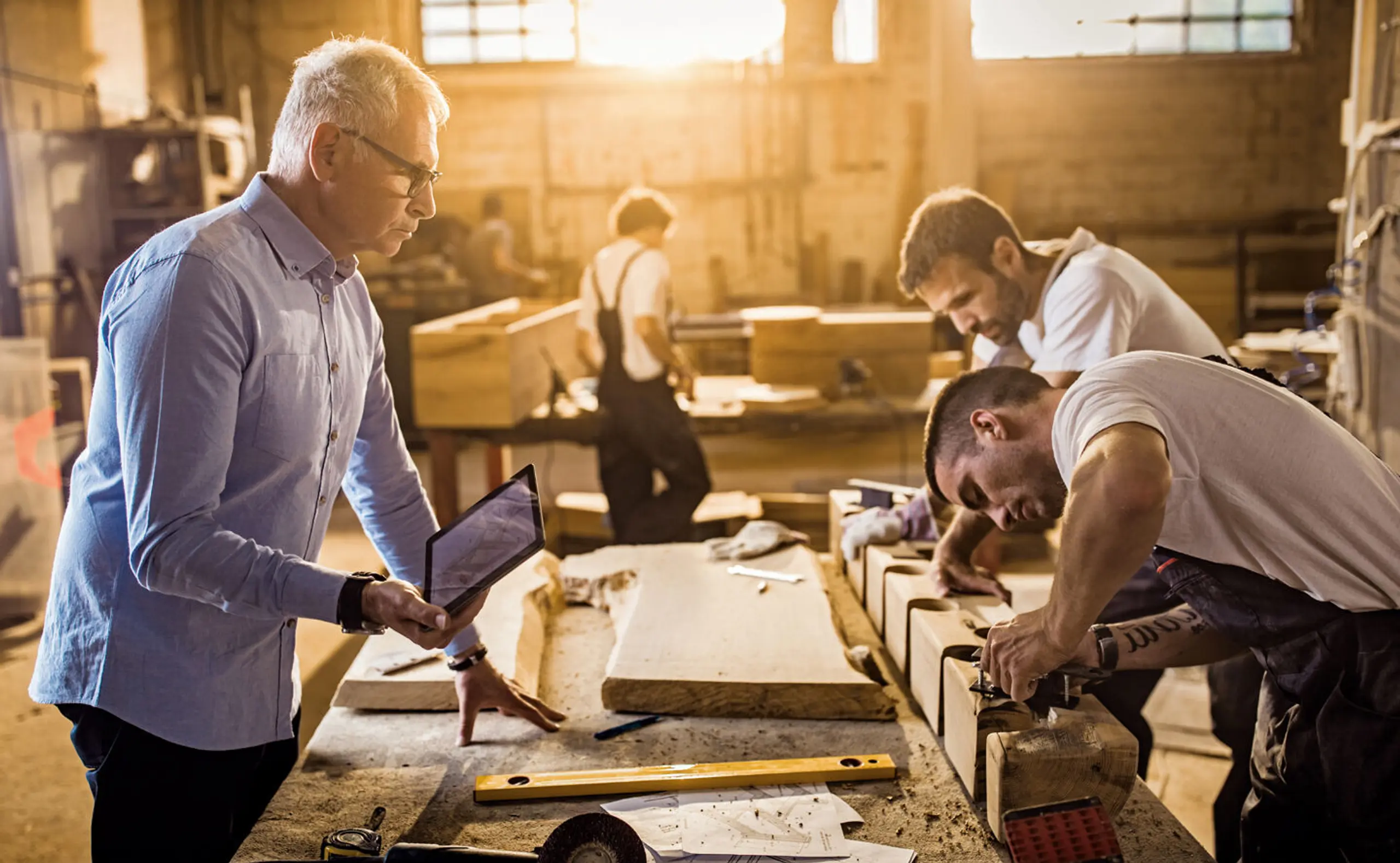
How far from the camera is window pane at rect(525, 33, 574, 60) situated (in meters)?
11.1

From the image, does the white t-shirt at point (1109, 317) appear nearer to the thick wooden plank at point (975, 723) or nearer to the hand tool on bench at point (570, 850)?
the thick wooden plank at point (975, 723)

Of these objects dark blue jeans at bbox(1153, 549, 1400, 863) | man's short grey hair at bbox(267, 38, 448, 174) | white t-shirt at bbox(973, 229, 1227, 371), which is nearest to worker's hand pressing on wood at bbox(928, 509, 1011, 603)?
white t-shirt at bbox(973, 229, 1227, 371)

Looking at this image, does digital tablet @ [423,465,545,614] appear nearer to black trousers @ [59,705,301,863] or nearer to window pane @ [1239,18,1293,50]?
black trousers @ [59,705,301,863]

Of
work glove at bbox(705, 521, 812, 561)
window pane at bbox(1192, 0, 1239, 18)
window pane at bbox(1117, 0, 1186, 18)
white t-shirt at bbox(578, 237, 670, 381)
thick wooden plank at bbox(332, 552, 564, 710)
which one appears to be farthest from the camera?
window pane at bbox(1192, 0, 1239, 18)

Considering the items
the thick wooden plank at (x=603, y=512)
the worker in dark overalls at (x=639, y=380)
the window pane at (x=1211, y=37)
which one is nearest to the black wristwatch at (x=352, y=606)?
the worker in dark overalls at (x=639, y=380)

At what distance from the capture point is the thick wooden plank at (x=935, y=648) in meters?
1.80

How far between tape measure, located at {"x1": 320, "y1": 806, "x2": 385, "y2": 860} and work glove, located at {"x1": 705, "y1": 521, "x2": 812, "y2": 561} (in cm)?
121

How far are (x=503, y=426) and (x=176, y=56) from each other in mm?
7957

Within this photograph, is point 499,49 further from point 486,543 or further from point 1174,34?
point 486,543

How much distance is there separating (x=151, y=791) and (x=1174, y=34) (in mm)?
11799

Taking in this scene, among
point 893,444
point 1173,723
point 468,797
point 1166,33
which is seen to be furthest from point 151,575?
point 1166,33

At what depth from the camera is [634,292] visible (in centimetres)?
482

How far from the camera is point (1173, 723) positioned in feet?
12.7

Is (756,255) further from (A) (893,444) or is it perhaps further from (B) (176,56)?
(B) (176,56)
